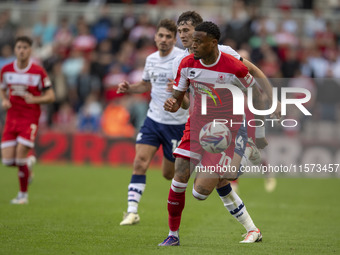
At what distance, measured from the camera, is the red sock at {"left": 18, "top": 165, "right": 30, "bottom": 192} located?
40.5 feet

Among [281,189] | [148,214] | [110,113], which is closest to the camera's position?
[148,214]

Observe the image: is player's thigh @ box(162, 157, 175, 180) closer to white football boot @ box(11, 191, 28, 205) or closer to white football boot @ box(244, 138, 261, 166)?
white football boot @ box(244, 138, 261, 166)

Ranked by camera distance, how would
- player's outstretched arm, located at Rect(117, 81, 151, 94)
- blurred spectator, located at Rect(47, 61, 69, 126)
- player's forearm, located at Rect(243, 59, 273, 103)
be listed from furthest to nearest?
blurred spectator, located at Rect(47, 61, 69, 126) < player's outstretched arm, located at Rect(117, 81, 151, 94) < player's forearm, located at Rect(243, 59, 273, 103)

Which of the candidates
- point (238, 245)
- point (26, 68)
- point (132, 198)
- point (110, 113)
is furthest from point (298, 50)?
point (238, 245)

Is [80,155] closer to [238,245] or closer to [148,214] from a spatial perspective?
[148,214]

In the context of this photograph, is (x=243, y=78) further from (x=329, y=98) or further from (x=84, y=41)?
(x=84, y=41)

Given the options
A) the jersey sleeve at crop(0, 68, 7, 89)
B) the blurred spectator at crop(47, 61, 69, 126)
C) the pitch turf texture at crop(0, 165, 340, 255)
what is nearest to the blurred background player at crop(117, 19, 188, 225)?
the pitch turf texture at crop(0, 165, 340, 255)

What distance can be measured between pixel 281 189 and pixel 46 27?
41.1 ft

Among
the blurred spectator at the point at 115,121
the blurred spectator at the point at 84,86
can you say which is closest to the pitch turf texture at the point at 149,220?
the blurred spectator at the point at 115,121

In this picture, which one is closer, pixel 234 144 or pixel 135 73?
pixel 234 144

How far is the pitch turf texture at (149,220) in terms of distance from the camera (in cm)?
794

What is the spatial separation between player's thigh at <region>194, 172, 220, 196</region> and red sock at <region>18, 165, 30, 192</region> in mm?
5291

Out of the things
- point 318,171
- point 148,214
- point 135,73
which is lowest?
point 318,171

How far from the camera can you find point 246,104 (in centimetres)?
878
